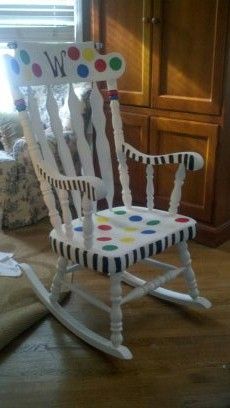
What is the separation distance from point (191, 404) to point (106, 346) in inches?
13.5

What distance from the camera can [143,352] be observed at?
1.57m

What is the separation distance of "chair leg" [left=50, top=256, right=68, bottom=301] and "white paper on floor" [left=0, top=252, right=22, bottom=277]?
→ 35cm

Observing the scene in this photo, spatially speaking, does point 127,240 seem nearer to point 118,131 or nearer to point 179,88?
point 118,131

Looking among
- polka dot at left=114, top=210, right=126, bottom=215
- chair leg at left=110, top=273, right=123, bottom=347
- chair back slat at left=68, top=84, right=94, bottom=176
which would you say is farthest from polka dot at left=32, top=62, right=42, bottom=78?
chair leg at left=110, top=273, right=123, bottom=347

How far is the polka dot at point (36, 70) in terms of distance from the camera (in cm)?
159

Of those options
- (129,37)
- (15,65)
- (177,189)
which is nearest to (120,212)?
(177,189)

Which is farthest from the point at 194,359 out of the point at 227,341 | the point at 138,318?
the point at 138,318

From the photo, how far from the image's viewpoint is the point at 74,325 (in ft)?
5.39

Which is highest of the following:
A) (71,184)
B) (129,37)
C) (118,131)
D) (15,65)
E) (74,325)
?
(129,37)

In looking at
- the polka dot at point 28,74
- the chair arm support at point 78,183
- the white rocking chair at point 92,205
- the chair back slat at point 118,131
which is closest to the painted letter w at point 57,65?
the white rocking chair at point 92,205

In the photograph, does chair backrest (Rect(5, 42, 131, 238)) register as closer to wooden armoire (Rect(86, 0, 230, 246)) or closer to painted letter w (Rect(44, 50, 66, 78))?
painted letter w (Rect(44, 50, 66, 78))

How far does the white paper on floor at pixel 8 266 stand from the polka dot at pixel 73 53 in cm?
98

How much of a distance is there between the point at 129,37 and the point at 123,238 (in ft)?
4.52

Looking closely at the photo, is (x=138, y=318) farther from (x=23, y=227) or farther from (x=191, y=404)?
(x=23, y=227)
